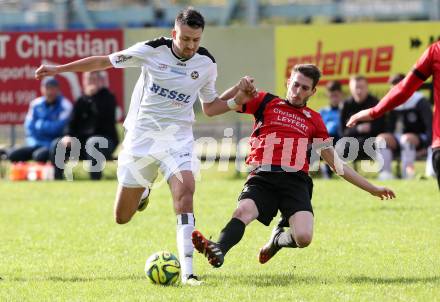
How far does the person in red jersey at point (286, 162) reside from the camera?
7.17 meters

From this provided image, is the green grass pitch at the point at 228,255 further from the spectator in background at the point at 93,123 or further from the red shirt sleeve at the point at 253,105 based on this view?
the spectator in background at the point at 93,123

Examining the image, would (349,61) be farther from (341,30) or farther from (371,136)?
(371,136)

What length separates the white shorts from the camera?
23.4 feet

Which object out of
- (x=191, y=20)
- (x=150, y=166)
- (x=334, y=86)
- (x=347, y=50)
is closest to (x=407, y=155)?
(x=334, y=86)

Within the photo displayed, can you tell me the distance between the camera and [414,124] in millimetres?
14781

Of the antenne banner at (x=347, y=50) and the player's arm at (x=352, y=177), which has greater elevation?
the antenne banner at (x=347, y=50)

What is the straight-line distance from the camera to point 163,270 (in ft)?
22.0

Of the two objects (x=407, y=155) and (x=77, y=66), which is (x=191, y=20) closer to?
(x=77, y=66)

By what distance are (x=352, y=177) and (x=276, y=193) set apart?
590 millimetres

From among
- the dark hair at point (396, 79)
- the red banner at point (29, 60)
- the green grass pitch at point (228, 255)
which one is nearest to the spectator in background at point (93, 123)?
the red banner at point (29, 60)

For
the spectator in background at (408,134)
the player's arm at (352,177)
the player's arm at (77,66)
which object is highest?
the player's arm at (77,66)

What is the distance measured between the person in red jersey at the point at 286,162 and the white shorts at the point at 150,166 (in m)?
0.52

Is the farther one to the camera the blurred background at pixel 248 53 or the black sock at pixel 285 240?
the blurred background at pixel 248 53

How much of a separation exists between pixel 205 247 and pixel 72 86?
10.9 meters
